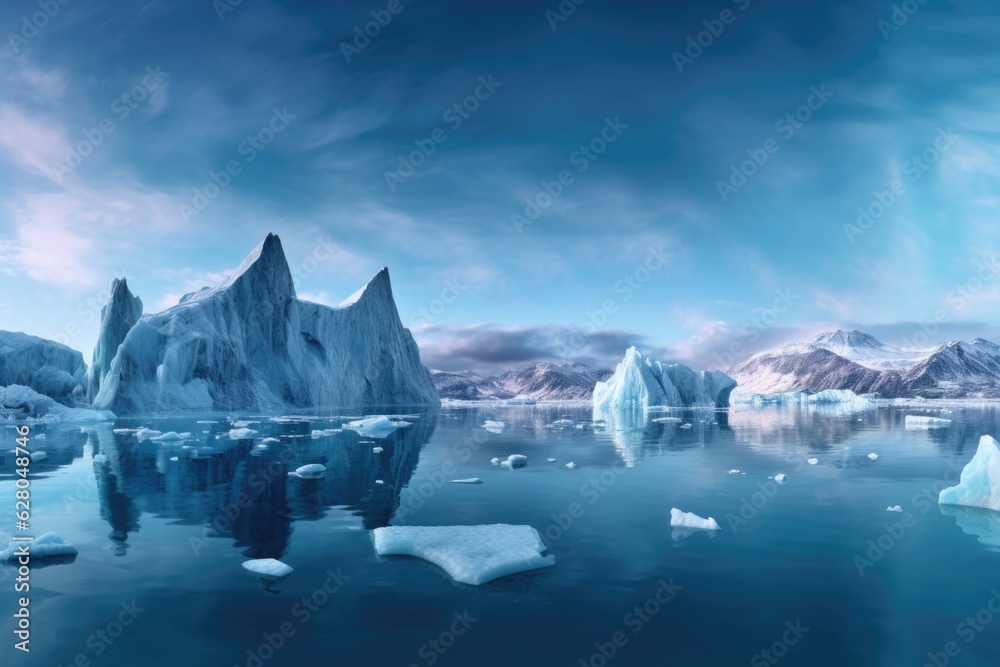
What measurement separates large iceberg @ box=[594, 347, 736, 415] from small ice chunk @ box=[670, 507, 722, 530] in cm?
4473

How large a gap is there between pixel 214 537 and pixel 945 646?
8463 mm

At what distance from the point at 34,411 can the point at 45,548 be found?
112ft

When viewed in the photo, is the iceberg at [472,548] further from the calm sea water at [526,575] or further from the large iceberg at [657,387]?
the large iceberg at [657,387]

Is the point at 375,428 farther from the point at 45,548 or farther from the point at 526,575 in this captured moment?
the point at 526,575

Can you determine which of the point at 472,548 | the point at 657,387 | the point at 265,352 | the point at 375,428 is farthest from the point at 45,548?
the point at 657,387

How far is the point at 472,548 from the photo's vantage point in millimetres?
7410

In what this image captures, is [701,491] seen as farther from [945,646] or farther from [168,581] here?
[168,581]

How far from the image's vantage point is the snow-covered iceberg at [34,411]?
109 feet

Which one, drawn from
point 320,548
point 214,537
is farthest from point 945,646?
point 214,537

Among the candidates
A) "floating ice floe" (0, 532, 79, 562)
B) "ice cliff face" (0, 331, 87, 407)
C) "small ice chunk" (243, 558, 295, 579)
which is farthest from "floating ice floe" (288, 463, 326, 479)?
"ice cliff face" (0, 331, 87, 407)

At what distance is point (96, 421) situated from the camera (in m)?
33.1

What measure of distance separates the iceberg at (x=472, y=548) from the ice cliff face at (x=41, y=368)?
192 feet

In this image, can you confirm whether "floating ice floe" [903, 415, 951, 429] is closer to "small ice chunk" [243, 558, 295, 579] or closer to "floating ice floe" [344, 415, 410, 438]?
"floating ice floe" [344, 415, 410, 438]

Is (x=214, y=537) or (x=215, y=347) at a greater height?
(x=215, y=347)
